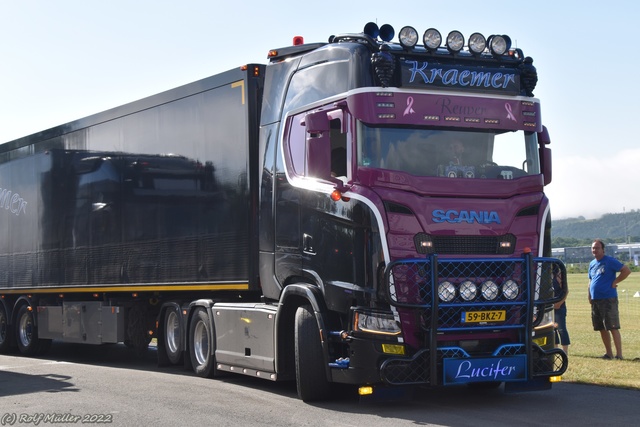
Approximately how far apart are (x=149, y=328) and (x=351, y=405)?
262 inches

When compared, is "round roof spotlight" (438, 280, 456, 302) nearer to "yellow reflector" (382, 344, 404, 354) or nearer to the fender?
"yellow reflector" (382, 344, 404, 354)

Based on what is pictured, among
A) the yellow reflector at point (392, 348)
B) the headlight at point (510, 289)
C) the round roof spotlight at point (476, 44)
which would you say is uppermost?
the round roof spotlight at point (476, 44)

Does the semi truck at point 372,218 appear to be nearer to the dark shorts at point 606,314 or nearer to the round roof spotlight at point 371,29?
the round roof spotlight at point 371,29

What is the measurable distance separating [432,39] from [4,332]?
44.2 ft

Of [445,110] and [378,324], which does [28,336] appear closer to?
[378,324]

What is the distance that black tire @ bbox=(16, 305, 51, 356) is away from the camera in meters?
19.3

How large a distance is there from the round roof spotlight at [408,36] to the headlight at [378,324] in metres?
2.87

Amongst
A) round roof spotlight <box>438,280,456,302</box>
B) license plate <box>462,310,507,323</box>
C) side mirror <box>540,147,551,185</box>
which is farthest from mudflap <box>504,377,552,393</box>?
side mirror <box>540,147,551,185</box>

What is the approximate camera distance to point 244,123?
12.3m

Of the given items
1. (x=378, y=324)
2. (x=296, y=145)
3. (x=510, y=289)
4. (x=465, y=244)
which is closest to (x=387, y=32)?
(x=296, y=145)

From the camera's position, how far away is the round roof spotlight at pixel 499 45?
1076cm

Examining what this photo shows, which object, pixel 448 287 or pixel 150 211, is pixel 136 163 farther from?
pixel 448 287

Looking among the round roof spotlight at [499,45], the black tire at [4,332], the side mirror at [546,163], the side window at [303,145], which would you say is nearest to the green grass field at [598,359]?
the side mirror at [546,163]

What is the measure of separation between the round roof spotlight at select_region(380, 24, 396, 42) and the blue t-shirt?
618 centimetres
